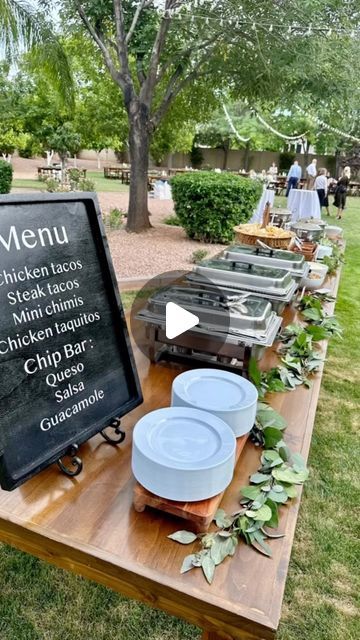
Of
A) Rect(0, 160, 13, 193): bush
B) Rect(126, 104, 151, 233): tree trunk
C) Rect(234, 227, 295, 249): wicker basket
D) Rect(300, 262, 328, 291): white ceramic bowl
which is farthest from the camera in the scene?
Rect(0, 160, 13, 193): bush

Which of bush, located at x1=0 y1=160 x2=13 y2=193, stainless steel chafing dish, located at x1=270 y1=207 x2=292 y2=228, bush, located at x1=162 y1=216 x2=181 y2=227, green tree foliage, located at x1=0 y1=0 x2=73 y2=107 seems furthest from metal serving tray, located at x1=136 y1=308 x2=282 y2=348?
bush, located at x1=0 y1=160 x2=13 y2=193

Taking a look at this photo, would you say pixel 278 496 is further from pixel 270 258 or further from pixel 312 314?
pixel 270 258

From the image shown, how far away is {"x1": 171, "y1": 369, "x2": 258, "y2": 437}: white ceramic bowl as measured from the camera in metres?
1.02

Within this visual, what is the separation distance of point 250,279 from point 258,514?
1076 mm

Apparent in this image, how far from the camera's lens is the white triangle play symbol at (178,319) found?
53.7 inches

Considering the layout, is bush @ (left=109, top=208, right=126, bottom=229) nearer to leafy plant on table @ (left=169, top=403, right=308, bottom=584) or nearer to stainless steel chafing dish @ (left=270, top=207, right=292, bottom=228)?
stainless steel chafing dish @ (left=270, top=207, right=292, bottom=228)

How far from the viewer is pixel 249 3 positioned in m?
5.61

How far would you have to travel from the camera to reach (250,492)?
3.00 feet

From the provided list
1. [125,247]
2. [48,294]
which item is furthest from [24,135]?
[48,294]

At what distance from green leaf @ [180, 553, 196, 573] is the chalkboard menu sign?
34 centimetres

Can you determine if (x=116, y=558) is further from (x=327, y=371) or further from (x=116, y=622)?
(x=327, y=371)

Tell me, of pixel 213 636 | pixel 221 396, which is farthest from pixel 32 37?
pixel 213 636

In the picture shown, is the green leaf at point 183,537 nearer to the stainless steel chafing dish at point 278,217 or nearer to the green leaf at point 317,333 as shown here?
the green leaf at point 317,333

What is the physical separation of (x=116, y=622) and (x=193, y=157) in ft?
101
